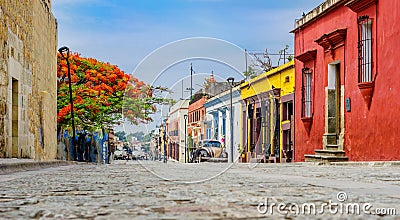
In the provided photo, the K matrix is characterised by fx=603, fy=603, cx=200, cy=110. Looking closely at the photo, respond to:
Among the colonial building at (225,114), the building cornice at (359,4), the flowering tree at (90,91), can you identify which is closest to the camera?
the colonial building at (225,114)

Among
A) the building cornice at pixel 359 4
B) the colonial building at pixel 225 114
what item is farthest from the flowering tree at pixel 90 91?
the colonial building at pixel 225 114

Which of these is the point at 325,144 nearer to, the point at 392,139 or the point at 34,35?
the point at 392,139

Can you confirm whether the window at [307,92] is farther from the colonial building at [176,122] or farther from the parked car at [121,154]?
the colonial building at [176,122]

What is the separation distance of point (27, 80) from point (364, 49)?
24.2 feet

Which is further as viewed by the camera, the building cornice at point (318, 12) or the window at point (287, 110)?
the window at point (287, 110)

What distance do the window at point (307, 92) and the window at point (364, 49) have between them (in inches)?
165

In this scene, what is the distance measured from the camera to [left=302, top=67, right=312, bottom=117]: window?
706 inches

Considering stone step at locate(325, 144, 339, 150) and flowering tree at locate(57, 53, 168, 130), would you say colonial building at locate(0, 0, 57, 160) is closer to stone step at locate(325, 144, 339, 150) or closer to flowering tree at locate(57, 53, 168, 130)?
flowering tree at locate(57, 53, 168, 130)

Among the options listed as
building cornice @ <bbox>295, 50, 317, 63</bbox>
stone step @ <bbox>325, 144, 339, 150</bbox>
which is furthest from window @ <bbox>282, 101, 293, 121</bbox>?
stone step @ <bbox>325, 144, 339, 150</bbox>

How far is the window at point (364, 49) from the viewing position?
13.2 metres

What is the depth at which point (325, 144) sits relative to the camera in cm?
1603

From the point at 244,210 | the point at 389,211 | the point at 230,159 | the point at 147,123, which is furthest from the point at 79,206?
the point at 230,159

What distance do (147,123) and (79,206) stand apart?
2.89 metres

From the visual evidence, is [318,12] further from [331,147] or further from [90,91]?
[90,91]
